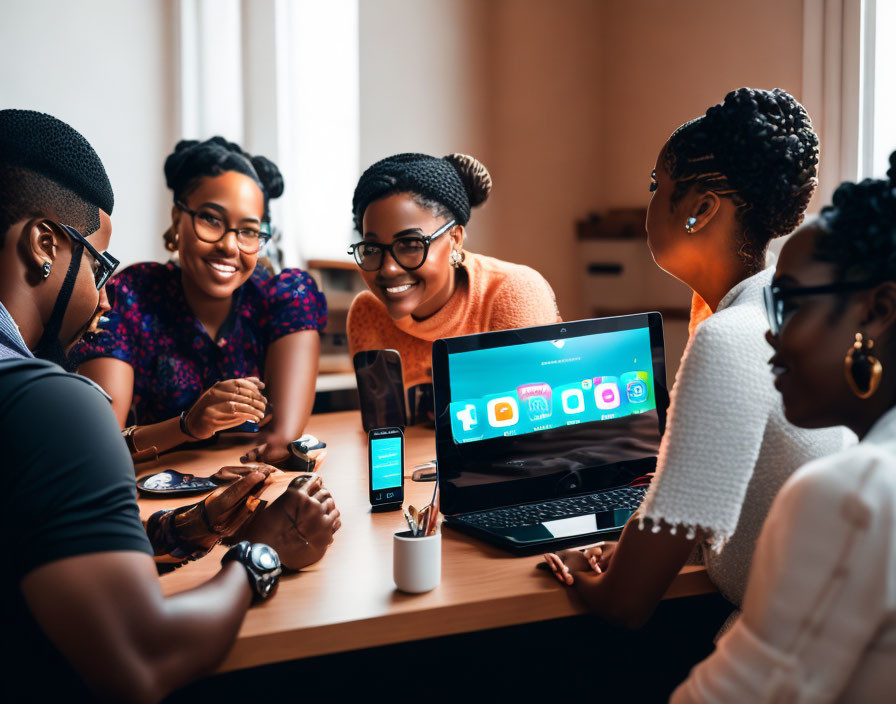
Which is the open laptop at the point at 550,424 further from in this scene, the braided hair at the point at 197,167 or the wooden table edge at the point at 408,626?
the braided hair at the point at 197,167

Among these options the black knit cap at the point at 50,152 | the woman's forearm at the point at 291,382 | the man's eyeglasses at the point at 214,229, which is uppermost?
the black knit cap at the point at 50,152

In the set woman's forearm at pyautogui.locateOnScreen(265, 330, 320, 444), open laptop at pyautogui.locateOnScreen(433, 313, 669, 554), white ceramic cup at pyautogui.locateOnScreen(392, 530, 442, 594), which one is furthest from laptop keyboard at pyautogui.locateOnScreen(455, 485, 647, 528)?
woman's forearm at pyautogui.locateOnScreen(265, 330, 320, 444)

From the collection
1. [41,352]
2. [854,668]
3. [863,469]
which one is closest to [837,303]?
[863,469]

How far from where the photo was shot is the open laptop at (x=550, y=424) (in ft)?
4.84

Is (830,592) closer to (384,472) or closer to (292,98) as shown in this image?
(384,472)

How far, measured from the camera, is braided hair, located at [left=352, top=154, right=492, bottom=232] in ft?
6.66

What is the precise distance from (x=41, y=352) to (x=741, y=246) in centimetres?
106

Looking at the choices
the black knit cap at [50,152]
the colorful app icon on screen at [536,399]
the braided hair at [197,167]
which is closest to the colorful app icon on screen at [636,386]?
the colorful app icon on screen at [536,399]

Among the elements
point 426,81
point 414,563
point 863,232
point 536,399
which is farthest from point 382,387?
point 426,81

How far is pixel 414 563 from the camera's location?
117 cm

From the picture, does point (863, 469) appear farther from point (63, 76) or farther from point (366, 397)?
point (63, 76)

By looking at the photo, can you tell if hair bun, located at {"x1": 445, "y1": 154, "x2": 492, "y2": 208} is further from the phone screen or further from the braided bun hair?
the braided bun hair

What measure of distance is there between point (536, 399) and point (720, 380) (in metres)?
0.51

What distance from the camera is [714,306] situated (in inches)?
56.9
